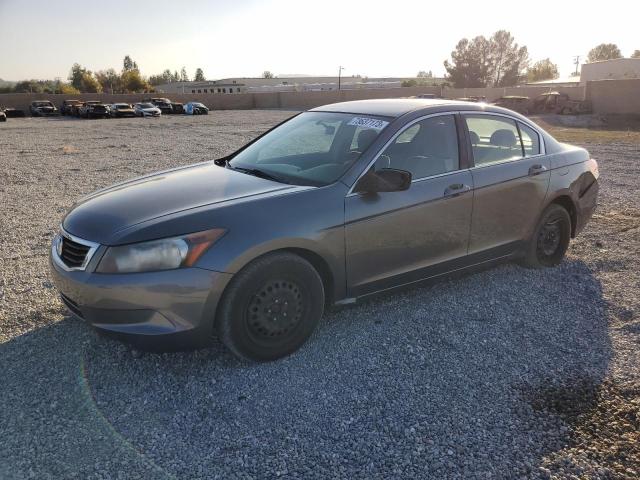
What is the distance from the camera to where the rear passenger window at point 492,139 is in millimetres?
4555

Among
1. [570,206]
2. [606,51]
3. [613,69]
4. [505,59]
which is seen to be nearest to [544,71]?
[606,51]

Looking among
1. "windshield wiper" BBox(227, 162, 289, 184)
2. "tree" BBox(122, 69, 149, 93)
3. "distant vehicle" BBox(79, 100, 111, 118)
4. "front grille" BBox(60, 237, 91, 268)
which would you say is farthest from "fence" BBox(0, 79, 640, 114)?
"front grille" BBox(60, 237, 91, 268)

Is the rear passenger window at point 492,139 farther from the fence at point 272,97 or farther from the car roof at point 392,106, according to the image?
the fence at point 272,97

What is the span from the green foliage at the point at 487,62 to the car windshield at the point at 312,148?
9964 cm

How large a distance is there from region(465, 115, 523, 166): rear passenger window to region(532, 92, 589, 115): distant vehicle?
3667 cm

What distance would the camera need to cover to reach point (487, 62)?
99.4m

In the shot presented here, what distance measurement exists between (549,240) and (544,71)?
470ft

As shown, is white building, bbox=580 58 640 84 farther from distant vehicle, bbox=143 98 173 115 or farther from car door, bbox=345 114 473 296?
car door, bbox=345 114 473 296

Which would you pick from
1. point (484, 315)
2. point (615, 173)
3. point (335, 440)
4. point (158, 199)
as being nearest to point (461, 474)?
point (335, 440)

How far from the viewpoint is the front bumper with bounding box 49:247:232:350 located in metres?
3.11

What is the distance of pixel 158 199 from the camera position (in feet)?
12.0

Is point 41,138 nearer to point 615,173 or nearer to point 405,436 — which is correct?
point 615,173

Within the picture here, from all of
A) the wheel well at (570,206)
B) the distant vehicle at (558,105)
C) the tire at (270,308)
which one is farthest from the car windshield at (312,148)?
the distant vehicle at (558,105)

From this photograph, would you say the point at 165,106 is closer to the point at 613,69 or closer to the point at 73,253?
the point at 73,253
